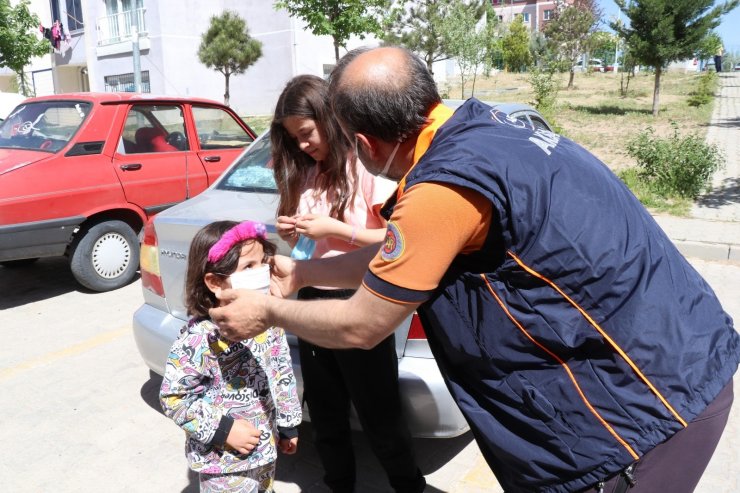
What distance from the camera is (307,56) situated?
28.9m

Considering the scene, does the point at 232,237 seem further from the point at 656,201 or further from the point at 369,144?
the point at 656,201

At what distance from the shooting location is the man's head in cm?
154

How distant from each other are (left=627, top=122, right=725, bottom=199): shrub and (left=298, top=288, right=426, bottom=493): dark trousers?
7319 millimetres

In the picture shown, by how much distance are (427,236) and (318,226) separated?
104 cm

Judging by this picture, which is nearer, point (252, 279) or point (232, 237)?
point (252, 279)

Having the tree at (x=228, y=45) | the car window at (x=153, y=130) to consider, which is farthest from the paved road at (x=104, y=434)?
the tree at (x=228, y=45)

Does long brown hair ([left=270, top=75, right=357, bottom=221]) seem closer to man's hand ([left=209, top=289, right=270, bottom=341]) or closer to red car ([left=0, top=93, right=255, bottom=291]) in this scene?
man's hand ([left=209, top=289, right=270, bottom=341])

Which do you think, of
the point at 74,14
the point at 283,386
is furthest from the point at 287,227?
the point at 74,14

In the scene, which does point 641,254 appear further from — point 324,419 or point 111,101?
point 111,101

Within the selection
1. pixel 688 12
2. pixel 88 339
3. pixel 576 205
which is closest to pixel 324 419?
pixel 576 205

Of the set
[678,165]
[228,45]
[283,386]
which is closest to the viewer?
[283,386]

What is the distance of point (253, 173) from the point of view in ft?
13.4

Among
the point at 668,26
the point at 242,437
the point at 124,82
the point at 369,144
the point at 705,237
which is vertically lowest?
the point at 705,237

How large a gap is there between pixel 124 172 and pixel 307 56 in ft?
78.7
